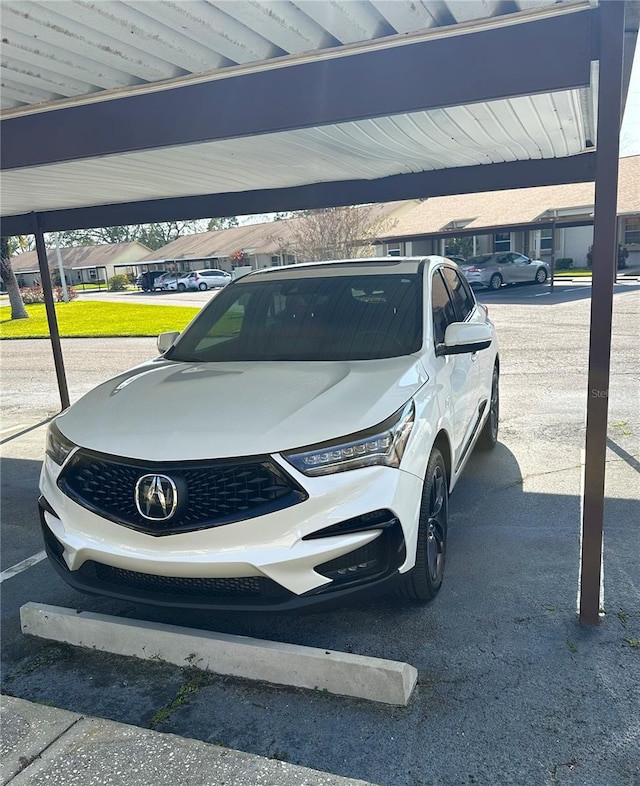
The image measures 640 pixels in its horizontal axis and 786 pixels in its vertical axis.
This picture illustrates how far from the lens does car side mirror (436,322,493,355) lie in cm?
358

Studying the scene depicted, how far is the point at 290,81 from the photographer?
10.5 feet

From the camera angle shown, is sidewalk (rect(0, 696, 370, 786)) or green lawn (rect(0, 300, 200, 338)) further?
green lawn (rect(0, 300, 200, 338))

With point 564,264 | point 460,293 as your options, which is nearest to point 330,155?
point 460,293

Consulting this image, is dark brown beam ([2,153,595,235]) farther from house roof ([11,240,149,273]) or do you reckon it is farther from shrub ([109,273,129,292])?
house roof ([11,240,149,273])

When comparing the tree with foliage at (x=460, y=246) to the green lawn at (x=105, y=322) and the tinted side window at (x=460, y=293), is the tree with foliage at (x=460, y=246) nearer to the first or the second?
the green lawn at (x=105, y=322)

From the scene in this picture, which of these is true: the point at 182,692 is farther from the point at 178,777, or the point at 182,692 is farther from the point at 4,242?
the point at 4,242

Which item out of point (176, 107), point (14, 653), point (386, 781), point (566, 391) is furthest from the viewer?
point (566, 391)

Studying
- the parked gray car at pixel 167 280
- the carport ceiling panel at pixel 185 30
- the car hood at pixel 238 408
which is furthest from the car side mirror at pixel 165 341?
the parked gray car at pixel 167 280

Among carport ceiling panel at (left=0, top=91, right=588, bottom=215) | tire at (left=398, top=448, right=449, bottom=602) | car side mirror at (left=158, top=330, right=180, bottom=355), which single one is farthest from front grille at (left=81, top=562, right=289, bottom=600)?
carport ceiling panel at (left=0, top=91, right=588, bottom=215)

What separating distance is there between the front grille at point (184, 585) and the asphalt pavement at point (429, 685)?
0.34ft

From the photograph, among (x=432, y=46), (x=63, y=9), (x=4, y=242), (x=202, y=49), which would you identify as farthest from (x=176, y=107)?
(x=4, y=242)

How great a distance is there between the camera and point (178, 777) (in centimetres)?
233

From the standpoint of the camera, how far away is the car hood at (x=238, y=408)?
8.89ft

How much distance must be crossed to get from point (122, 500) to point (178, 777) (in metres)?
1.11
